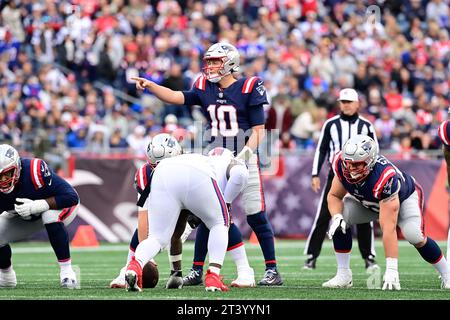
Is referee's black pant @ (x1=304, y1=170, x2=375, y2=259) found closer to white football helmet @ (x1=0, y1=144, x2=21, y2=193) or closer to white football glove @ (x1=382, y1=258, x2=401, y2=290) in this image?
white football glove @ (x1=382, y1=258, x2=401, y2=290)

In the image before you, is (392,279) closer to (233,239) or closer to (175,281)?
(233,239)

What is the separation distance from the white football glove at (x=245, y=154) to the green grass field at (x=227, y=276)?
1.05 metres

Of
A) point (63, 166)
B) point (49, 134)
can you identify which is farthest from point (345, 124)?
point (49, 134)

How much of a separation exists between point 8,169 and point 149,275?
133 centimetres

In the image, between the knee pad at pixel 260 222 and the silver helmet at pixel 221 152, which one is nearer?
the silver helmet at pixel 221 152

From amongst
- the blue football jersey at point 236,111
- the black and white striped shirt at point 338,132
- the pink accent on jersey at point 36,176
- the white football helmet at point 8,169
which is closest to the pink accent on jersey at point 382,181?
the blue football jersey at point 236,111

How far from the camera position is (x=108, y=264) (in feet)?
37.0

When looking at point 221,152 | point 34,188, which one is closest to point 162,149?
point 221,152

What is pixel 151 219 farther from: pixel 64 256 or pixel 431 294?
pixel 431 294

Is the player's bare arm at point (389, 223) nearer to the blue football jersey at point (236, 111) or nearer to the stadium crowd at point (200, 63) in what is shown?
the blue football jersey at point (236, 111)

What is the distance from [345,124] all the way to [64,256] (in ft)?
11.6

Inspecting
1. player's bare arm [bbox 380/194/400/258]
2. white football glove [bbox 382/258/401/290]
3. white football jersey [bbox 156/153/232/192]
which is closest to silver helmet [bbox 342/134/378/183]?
player's bare arm [bbox 380/194/400/258]

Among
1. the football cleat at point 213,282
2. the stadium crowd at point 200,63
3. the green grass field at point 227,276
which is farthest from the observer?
the stadium crowd at point 200,63

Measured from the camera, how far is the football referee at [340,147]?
34.0 feet
